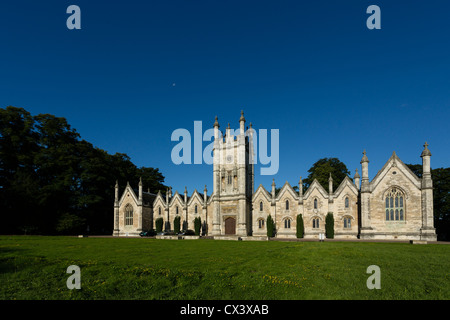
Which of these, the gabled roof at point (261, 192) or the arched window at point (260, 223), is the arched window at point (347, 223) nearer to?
the gabled roof at point (261, 192)

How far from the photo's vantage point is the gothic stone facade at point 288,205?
3547 centimetres

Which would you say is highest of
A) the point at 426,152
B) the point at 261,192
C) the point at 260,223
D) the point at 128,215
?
the point at 426,152

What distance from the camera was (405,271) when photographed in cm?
1156

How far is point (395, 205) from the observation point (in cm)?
3622

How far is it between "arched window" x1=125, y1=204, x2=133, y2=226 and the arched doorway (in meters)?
19.6

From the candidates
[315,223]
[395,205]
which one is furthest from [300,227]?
[395,205]

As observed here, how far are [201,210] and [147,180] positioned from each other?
30.8 m

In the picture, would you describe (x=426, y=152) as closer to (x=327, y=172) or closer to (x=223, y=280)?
(x=327, y=172)

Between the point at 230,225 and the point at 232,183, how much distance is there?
6.96 metres

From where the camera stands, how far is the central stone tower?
45.2 meters

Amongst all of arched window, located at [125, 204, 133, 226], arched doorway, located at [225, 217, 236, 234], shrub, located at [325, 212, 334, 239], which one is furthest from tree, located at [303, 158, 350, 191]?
arched window, located at [125, 204, 133, 226]

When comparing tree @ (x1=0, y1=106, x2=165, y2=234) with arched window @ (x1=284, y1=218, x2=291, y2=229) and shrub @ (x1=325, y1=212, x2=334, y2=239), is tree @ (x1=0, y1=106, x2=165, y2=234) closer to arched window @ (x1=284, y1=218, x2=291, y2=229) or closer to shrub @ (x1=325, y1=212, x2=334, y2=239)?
arched window @ (x1=284, y1=218, x2=291, y2=229)
